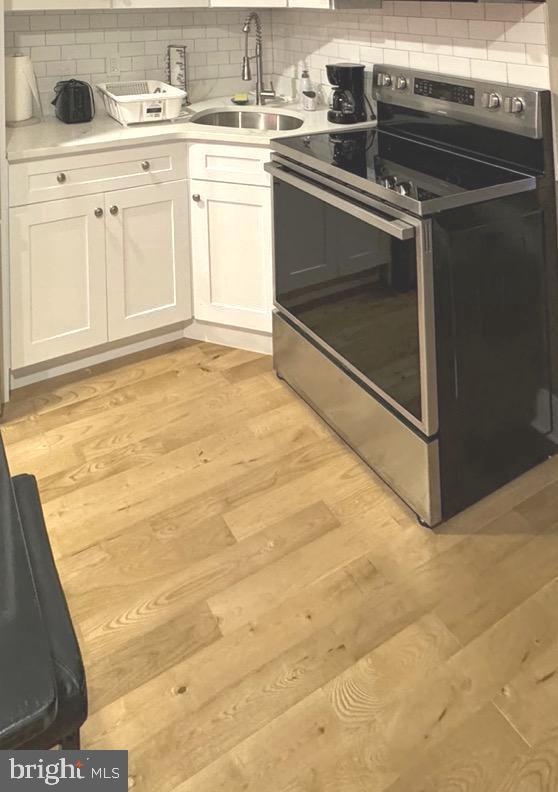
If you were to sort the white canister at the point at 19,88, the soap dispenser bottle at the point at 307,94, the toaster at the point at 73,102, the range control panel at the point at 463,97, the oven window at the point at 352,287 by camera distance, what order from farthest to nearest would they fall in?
the soap dispenser bottle at the point at 307,94 < the toaster at the point at 73,102 < the white canister at the point at 19,88 < the range control panel at the point at 463,97 < the oven window at the point at 352,287

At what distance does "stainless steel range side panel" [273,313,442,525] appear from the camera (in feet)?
6.28

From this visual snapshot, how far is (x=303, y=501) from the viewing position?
2.11 meters

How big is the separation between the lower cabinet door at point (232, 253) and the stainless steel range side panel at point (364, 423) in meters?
0.24

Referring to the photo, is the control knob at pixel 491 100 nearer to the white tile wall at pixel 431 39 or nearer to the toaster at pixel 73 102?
the white tile wall at pixel 431 39

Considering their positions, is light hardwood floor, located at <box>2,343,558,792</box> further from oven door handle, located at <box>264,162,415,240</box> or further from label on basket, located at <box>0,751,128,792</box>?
oven door handle, located at <box>264,162,415,240</box>

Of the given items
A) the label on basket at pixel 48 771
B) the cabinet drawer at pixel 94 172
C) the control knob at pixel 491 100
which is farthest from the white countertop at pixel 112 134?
the label on basket at pixel 48 771

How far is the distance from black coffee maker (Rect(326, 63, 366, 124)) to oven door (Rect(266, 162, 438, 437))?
20.6 inches

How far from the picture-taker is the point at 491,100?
2078 millimetres

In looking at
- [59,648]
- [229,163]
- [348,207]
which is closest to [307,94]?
[229,163]

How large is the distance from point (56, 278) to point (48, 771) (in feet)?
6.40

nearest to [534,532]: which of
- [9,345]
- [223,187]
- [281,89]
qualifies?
[223,187]

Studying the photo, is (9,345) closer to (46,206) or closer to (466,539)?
(46,206)

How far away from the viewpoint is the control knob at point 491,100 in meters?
2.06

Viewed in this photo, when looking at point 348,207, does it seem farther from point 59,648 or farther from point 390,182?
point 59,648
